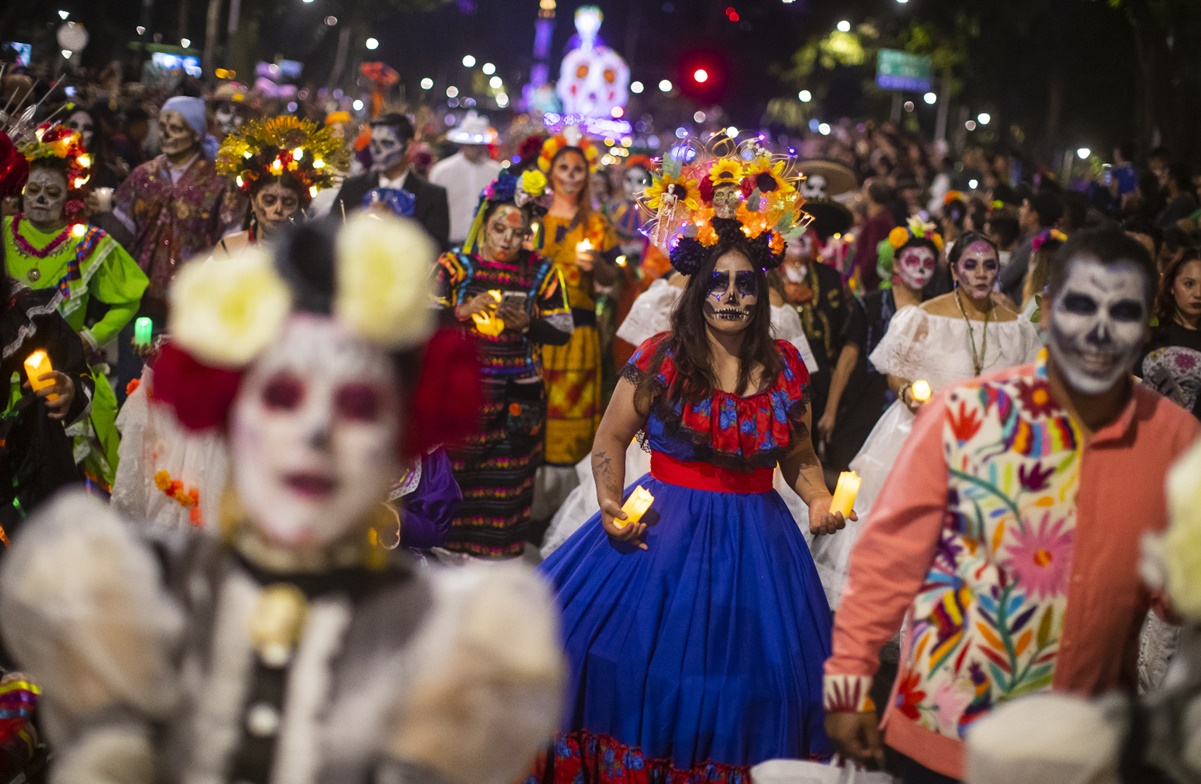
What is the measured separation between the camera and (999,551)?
3.57m

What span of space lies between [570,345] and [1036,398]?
A: 6.50m

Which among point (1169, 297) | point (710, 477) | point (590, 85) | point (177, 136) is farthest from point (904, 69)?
point (710, 477)

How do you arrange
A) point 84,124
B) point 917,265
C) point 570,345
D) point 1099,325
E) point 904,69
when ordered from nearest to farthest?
point 1099,325
point 917,265
point 570,345
point 84,124
point 904,69

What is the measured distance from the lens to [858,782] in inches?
169

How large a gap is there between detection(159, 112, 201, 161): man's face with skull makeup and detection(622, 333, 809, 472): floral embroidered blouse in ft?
19.3

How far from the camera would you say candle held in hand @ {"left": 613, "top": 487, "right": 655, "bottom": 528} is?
5176 millimetres

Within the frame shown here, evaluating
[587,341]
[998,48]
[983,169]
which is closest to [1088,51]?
[998,48]

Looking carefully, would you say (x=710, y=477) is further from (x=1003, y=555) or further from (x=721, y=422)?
(x=1003, y=555)

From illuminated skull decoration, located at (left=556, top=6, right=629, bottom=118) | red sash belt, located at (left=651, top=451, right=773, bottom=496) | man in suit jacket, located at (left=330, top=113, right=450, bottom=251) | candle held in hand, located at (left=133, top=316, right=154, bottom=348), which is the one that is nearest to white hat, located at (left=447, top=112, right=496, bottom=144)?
man in suit jacket, located at (left=330, top=113, right=450, bottom=251)

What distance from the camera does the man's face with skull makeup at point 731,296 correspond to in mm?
5562

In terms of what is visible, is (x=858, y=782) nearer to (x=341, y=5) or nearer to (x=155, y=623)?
(x=155, y=623)

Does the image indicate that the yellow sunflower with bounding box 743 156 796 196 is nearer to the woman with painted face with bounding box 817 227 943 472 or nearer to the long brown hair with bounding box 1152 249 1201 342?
the long brown hair with bounding box 1152 249 1201 342

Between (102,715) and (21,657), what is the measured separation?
23 cm

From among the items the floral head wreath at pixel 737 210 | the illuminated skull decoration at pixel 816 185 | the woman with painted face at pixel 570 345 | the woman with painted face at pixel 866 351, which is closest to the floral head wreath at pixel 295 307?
the floral head wreath at pixel 737 210
